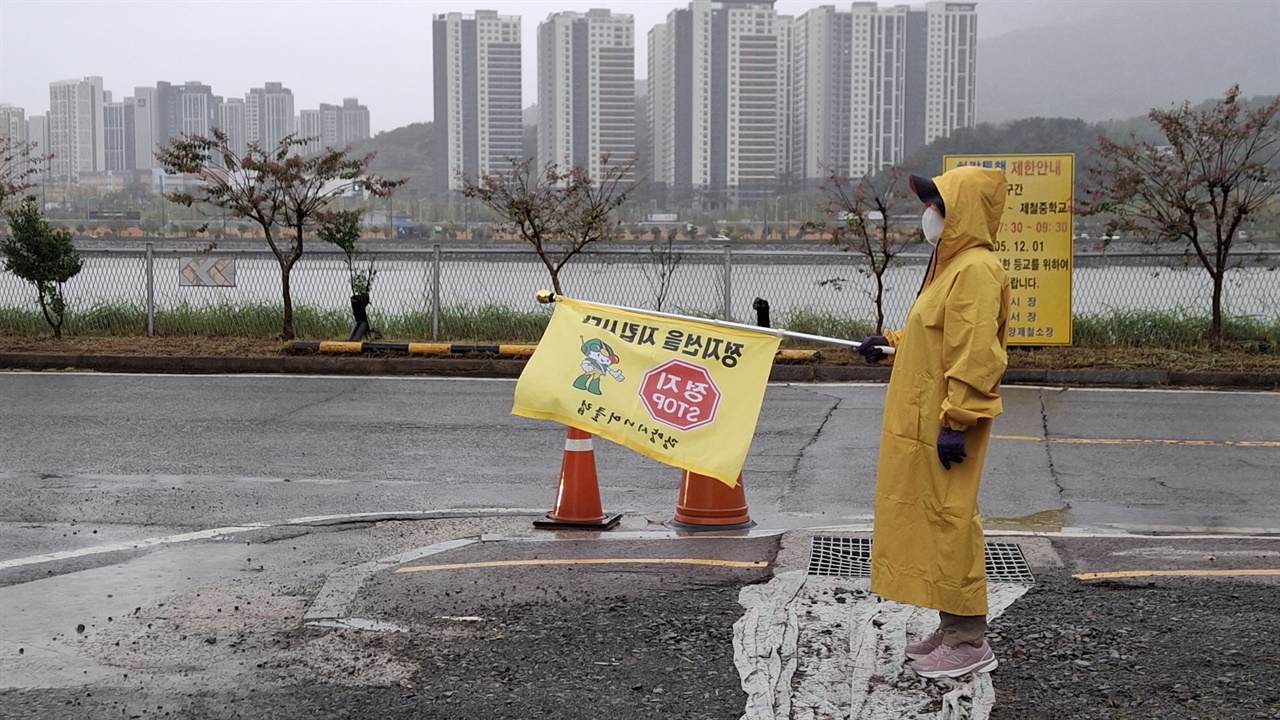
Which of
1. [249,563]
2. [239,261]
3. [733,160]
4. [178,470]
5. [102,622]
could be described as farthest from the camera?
[733,160]

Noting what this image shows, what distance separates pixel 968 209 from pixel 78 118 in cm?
5201

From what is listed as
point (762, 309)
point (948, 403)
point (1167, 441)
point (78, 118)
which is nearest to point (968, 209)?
point (948, 403)

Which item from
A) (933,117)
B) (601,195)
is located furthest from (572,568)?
(933,117)

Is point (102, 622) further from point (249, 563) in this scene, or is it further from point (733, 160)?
point (733, 160)

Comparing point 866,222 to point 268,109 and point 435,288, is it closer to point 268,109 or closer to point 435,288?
point 435,288

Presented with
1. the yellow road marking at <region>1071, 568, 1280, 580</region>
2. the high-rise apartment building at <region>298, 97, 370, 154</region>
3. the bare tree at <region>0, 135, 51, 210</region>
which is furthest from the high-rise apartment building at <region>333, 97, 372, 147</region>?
the yellow road marking at <region>1071, 568, 1280, 580</region>

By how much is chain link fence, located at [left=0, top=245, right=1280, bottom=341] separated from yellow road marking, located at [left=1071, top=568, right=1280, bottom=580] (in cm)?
1127

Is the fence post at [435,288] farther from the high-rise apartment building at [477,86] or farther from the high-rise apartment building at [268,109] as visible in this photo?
the high-rise apartment building at [268,109]

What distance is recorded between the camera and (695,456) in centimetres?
691

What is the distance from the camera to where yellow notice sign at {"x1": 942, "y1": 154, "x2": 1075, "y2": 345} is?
16.6 metres

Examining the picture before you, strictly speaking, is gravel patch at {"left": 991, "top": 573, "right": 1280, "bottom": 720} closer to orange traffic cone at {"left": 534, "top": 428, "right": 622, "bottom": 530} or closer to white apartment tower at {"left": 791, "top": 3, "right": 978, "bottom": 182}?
orange traffic cone at {"left": 534, "top": 428, "right": 622, "bottom": 530}

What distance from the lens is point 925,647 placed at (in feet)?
17.2

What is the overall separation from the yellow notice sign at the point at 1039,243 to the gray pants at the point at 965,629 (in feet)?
39.6

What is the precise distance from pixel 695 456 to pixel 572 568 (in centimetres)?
83
